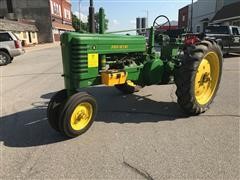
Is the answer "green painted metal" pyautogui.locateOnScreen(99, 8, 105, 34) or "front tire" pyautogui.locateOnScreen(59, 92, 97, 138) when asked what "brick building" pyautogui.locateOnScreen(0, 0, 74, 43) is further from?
"front tire" pyautogui.locateOnScreen(59, 92, 97, 138)

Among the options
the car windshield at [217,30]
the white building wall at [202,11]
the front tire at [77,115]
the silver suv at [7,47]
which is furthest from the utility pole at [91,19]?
the white building wall at [202,11]

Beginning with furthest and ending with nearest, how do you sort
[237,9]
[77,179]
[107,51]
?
1. [237,9]
2. [107,51]
3. [77,179]

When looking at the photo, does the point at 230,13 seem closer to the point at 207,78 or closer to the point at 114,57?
the point at 207,78

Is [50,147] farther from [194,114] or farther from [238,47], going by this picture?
[238,47]

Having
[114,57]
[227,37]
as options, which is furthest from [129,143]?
[227,37]

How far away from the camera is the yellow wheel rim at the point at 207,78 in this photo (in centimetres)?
497

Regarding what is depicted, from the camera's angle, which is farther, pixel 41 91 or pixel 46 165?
pixel 41 91

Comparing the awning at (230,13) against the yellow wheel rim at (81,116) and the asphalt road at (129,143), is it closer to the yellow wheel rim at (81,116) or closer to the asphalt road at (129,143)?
the asphalt road at (129,143)

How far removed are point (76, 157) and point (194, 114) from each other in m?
2.41

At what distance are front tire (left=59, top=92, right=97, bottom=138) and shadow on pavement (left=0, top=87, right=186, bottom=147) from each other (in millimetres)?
240

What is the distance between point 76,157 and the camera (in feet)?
11.3

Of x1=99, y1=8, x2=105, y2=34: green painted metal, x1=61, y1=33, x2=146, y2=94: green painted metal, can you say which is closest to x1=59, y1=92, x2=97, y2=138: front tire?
x1=61, y1=33, x2=146, y2=94: green painted metal

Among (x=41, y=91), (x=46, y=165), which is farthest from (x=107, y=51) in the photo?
(x=41, y=91)

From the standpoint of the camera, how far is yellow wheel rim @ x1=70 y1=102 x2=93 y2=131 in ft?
12.9
